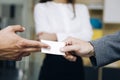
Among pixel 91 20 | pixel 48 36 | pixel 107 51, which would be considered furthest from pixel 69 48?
pixel 91 20

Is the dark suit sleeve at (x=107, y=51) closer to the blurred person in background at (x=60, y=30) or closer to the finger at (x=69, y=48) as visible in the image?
the finger at (x=69, y=48)

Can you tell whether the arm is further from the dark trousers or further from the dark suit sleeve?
the dark trousers

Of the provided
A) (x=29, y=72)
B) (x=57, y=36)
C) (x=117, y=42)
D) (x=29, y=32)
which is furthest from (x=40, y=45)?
(x=29, y=32)

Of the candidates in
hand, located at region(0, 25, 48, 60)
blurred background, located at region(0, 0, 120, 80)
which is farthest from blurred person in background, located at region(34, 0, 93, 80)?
blurred background, located at region(0, 0, 120, 80)

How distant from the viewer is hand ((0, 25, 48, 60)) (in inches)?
49.4

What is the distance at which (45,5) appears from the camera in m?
2.10

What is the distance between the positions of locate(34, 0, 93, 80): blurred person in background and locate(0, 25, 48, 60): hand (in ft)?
2.07

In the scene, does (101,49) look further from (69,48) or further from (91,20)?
(91,20)

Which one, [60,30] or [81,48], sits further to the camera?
[60,30]

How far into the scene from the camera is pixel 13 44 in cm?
126

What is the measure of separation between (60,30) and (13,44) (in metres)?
0.78

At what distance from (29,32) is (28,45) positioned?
191 cm

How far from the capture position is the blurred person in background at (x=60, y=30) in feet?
6.42

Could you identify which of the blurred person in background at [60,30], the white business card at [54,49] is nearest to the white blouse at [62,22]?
the blurred person in background at [60,30]
